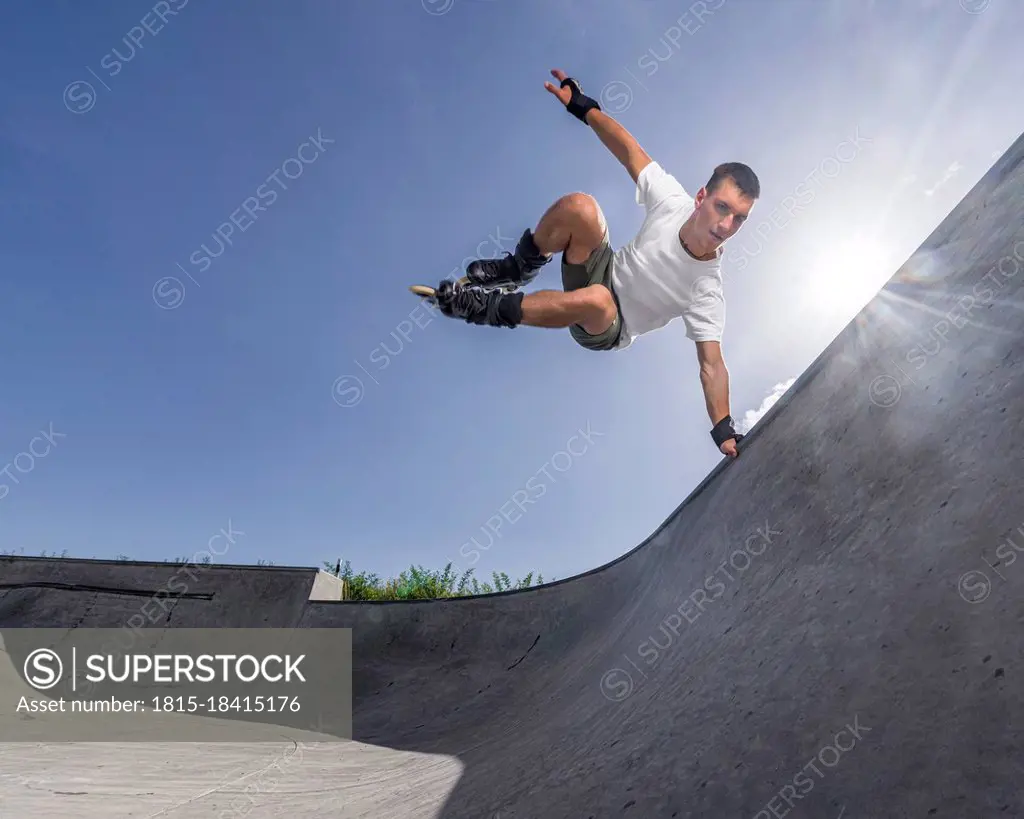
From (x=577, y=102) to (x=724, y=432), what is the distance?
2654 millimetres

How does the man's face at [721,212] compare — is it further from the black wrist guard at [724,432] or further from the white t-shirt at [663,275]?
the black wrist guard at [724,432]

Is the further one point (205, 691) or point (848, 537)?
point (205, 691)

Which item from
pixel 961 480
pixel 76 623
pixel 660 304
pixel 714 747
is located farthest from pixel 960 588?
pixel 76 623

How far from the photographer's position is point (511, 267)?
391 centimetres

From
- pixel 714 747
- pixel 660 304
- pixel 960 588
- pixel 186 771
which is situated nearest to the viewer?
pixel 960 588

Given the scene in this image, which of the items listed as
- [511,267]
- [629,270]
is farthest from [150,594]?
[629,270]

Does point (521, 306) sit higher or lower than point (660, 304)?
lower

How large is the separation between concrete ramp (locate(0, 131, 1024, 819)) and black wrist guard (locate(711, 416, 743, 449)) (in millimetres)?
183

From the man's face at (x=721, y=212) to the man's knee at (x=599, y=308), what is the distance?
0.73 metres

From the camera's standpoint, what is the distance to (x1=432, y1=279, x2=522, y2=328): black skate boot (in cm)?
318

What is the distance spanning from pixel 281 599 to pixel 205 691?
154 cm

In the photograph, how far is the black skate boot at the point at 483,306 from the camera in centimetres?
318

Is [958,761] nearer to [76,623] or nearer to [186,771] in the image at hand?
[186,771]

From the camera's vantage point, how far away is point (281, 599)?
738 cm
